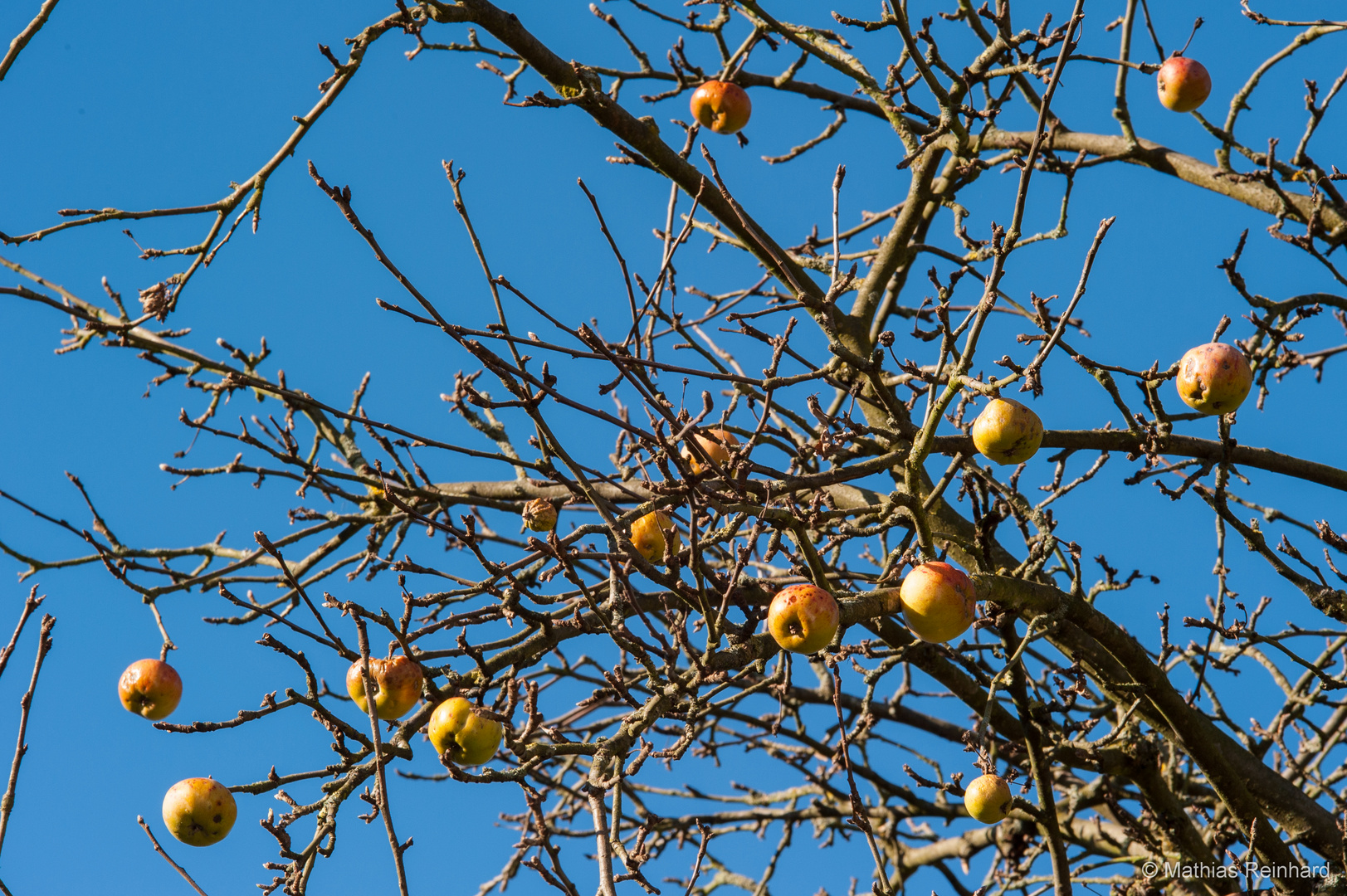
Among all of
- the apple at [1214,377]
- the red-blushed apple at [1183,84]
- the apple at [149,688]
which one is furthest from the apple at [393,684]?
the red-blushed apple at [1183,84]

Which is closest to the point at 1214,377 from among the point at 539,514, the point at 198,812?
the point at 539,514

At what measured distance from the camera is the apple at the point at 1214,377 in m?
3.26

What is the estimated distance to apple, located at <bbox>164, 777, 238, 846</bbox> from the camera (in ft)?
11.1

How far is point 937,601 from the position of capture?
276 cm

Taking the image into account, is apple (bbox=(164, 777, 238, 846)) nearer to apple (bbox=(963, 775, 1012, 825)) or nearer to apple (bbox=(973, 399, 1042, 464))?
apple (bbox=(963, 775, 1012, 825))

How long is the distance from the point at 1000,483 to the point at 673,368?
2093mm

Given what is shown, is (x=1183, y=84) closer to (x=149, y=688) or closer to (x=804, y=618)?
(x=804, y=618)

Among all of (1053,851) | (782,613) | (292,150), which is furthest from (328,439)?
(1053,851)

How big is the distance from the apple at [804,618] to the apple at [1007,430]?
23.9 inches

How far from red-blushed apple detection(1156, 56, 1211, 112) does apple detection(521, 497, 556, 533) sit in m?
3.68

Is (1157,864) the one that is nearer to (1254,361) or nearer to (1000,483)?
(1000,483)

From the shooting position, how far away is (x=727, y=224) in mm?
4184

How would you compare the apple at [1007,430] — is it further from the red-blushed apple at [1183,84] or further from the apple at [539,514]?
the red-blushed apple at [1183,84]

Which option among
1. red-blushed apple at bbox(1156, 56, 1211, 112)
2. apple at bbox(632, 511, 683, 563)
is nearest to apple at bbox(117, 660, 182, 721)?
apple at bbox(632, 511, 683, 563)
